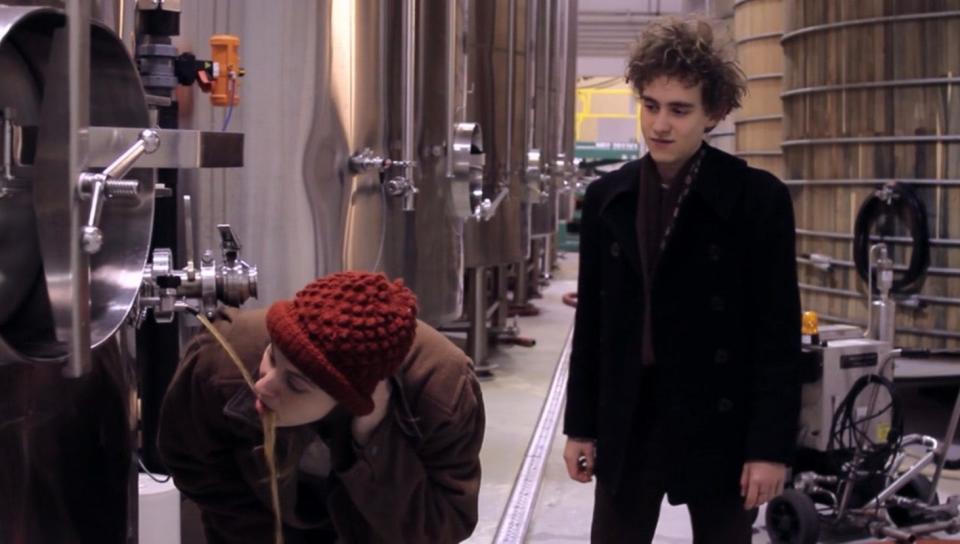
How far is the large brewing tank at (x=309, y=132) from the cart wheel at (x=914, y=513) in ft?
5.98

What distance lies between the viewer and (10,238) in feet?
3.89

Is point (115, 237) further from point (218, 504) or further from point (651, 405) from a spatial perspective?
point (651, 405)

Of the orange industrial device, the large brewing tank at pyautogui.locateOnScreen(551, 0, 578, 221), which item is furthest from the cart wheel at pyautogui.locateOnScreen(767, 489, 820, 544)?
the large brewing tank at pyautogui.locateOnScreen(551, 0, 578, 221)

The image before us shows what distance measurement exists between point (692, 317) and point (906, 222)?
341cm

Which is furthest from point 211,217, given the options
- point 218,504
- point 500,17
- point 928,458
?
point 500,17

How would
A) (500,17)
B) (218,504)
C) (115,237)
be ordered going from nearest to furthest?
(115,237) → (218,504) → (500,17)

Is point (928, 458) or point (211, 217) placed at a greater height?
point (211, 217)

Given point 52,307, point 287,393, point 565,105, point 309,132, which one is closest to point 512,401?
point 309,132

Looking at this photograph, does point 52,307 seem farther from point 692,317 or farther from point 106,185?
point 692,317

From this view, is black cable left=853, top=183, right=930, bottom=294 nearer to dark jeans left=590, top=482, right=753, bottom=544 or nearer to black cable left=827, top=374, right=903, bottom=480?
black cable left=827, top=374, right=903, bottom=480

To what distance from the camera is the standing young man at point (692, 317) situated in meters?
2.13

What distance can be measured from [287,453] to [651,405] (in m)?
0.88

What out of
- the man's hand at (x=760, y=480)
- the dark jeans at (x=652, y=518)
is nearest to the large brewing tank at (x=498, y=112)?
the dark jeans at (x=652, y=518)

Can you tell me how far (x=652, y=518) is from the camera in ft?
7.21
